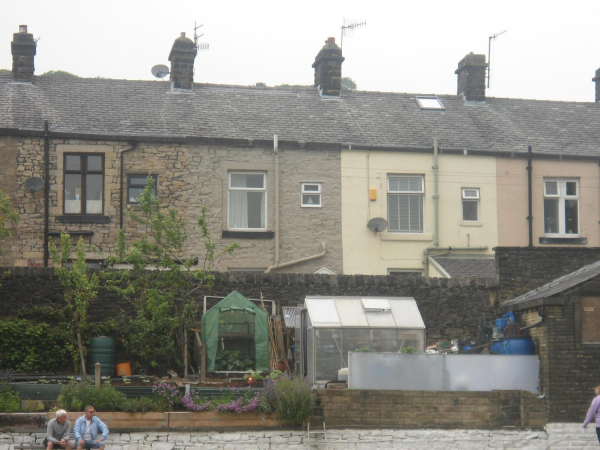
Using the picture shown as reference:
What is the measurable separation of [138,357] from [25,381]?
2.40 metres

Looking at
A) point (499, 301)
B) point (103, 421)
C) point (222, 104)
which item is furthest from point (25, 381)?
point (222, 104)

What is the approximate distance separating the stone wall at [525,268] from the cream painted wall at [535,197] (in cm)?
598

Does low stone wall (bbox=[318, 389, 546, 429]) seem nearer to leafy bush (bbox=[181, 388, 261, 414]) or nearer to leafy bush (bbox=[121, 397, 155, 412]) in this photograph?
leafy bush (bbox=[181, 388, 261, 414])

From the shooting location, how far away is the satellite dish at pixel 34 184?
26.4 m

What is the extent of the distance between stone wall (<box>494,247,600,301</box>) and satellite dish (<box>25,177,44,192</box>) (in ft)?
39.7

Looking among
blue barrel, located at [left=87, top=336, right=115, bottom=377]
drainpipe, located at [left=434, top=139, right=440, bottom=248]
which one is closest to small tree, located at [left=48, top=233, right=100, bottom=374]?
blue barrel, located at [left=87, top=336, right=115, bottom=377]

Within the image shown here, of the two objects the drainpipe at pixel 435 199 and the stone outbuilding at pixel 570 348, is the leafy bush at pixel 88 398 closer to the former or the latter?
the stone outbuilding at pixel 570 348

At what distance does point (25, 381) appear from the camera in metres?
19.3

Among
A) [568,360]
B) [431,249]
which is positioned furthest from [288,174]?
[568,360]

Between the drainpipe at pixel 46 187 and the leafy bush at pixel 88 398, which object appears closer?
the leafy bush at pixel 88 398

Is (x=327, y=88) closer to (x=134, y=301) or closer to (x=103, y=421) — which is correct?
(x=134, y=301)

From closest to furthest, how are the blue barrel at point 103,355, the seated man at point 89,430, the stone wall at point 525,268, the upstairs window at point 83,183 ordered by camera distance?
the seated man at point 89,430 < the blue barrel at point 103,355 < the stone wall at point 525,268 < the upstairs window at point 83,183

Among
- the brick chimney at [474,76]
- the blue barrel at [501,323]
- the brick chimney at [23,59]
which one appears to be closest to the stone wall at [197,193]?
the brick chimney at [23,59]

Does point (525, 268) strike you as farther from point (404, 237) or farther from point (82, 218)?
point (82, 218)
